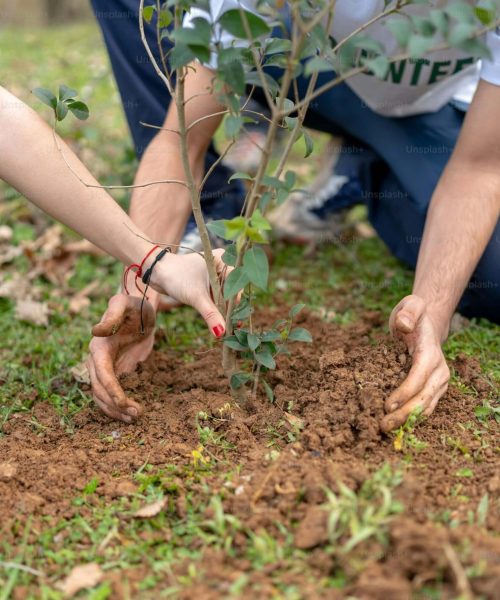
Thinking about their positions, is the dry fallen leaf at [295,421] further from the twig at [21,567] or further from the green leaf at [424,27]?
the green leaf at [424,27]

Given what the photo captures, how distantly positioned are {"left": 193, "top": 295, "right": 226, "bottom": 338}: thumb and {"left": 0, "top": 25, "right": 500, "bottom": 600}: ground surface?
222 millimetres

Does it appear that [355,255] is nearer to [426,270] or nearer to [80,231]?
[426,270]

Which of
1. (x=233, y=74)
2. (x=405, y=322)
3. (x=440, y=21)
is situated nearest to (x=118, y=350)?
(x=405, y=322)

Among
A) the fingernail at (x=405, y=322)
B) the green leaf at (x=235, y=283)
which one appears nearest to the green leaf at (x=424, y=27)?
the green leaf at (x=235, y=283)

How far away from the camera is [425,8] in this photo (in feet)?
7.82

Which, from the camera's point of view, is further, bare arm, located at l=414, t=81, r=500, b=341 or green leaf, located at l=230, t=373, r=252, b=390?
bare arm, located at l=414, t=81, r=500, b=341

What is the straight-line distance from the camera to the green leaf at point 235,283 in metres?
1.68

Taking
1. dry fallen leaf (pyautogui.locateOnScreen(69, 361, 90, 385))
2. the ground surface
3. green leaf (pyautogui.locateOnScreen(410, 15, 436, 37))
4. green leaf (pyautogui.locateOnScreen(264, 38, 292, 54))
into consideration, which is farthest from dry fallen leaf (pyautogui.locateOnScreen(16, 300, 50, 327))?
green leaf (pyautogui.locateOnScreen(410, 15, 436, 37))

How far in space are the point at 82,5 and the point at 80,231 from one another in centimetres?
902

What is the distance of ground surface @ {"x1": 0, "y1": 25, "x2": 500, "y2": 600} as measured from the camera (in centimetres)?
138

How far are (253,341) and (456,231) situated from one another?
874 millimetres

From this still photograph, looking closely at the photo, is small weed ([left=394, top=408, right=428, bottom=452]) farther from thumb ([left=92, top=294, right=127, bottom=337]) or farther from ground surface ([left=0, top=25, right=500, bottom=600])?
thumb ([left=92, top=294, right=127, bottom=337])

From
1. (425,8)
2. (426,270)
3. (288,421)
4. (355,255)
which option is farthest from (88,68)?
(288,421)

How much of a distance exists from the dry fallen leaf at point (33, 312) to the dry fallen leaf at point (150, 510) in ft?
4.41
